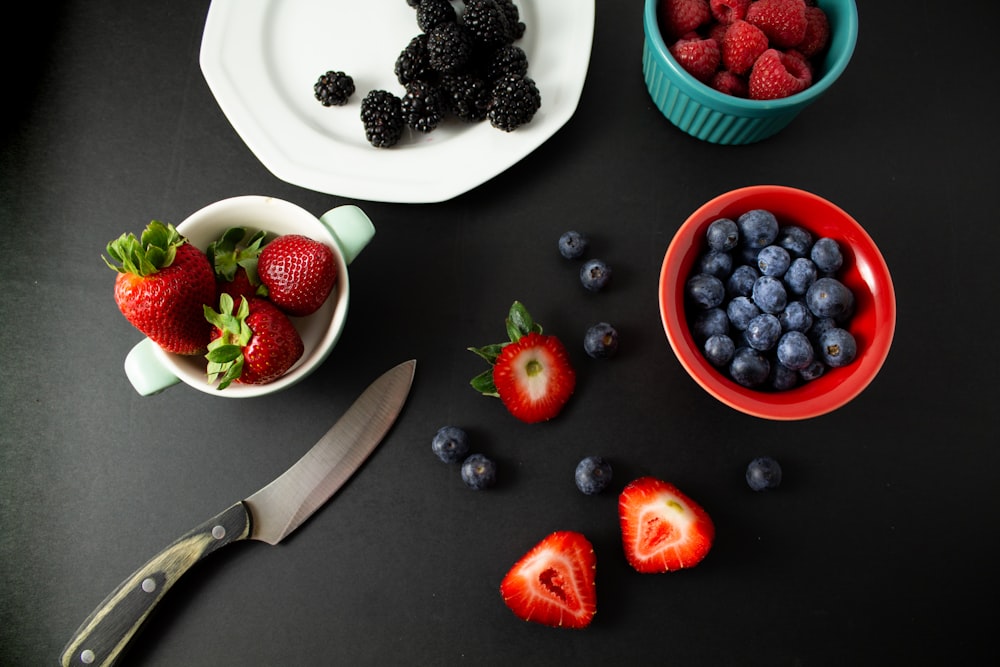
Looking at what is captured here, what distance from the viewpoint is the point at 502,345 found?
1080 millimetres

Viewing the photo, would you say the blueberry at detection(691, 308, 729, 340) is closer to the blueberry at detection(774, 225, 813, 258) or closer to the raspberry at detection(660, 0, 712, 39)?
the blueberry at detection(774, 225, 813, 258)

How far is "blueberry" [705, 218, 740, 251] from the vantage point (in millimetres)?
967

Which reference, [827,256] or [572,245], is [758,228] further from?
[572,245]

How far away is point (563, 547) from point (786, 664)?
0.39 meters

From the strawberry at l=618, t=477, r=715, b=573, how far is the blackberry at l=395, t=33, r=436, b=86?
74 cm

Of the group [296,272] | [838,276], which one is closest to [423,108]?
[296,272]

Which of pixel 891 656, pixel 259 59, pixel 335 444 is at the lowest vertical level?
pixel 891 656

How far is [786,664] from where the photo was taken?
1.05 m

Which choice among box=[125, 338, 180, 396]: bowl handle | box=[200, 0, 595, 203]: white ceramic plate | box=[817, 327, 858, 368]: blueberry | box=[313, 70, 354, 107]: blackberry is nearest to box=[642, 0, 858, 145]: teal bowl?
box=[200, 0, 595, 203]: white ceramic plate

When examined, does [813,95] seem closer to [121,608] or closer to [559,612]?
[559,612]

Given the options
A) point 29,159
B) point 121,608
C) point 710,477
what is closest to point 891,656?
point 710,477

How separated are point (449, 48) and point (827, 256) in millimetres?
641

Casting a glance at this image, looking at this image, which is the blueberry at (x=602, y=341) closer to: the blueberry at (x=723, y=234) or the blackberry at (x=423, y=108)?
the blueberry at (x=723, y=234)

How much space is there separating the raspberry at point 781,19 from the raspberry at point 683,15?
7cm
